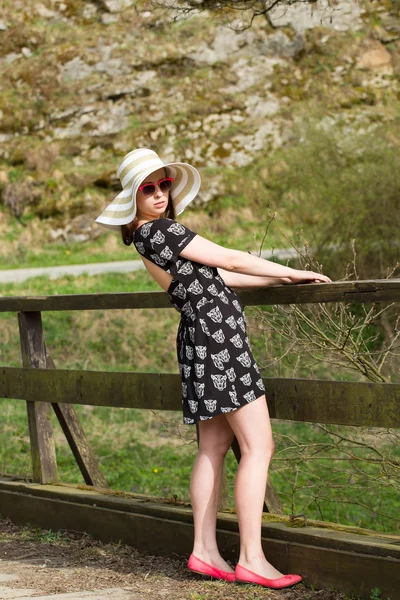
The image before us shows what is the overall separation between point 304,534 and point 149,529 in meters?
0.95

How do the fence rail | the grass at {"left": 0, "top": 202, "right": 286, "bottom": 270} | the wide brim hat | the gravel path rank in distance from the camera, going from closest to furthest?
the fence rail, the wide brim hat, the gravel path, the grass at {"left": 0, "top": 202, "right": 286, "bottom": 270}

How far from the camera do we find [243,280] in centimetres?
405

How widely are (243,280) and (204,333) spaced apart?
0.33 m

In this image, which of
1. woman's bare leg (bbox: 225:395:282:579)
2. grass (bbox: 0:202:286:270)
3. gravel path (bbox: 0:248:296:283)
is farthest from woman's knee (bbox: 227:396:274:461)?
grass (bbox: 0:202:286:270)

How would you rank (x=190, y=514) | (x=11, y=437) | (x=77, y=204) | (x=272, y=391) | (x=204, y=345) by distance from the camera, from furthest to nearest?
(x=77, y=204), (x=11, y=437), (x=190, y=514), (x=272, y=391), (x=204, y=345)

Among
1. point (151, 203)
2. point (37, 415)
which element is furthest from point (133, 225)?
point (37, 415)

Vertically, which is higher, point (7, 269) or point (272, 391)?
point (7, 269)

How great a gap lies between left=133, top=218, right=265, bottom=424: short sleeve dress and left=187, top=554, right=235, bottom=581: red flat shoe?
0.62 metres

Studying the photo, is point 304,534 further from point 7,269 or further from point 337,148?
point 7,269

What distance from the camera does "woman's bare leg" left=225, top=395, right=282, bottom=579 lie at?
3.90 m

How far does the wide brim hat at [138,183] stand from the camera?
398 cm

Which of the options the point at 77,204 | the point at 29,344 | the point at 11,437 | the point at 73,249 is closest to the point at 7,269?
the point at 73,249

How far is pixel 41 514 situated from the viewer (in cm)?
523

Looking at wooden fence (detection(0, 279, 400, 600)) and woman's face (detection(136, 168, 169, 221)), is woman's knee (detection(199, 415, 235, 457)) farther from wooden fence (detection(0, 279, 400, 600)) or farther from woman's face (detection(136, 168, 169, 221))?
woman's face (detection(136, 168, 169, 221))
